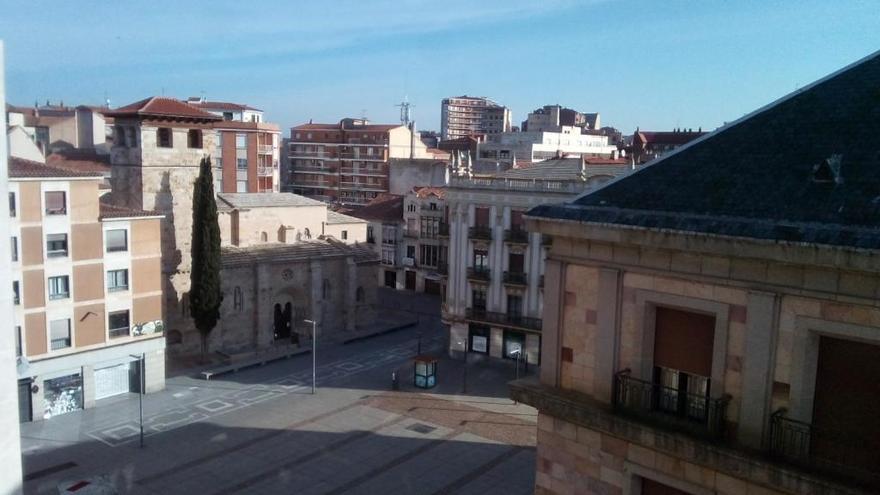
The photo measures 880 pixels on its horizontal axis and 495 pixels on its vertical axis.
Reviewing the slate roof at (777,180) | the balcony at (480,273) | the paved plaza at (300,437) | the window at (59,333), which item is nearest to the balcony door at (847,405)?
the slate roof at (777,180)

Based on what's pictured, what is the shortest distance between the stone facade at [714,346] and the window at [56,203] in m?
32.2

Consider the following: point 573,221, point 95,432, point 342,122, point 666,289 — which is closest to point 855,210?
point 666,289

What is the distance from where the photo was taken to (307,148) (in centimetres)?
10925

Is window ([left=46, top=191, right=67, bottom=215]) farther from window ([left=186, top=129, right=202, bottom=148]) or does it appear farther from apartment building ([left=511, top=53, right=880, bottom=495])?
apartment building ([left=511, top=53, right=880, bottom=495])

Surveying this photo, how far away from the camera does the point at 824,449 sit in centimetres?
1096

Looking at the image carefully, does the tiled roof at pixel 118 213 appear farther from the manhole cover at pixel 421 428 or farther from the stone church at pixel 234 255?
the manhole cover at pixel 421 428

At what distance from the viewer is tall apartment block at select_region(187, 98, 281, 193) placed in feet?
271

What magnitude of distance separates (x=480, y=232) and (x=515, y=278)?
12.8 feet

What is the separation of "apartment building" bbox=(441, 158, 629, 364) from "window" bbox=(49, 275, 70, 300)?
2354cm

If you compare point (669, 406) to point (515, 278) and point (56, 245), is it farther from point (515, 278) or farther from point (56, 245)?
point (515, 278)

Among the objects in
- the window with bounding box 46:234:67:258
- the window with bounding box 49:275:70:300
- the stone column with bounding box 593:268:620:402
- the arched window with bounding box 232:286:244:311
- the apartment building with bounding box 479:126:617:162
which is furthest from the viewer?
the apartment building with bounding box 479:126:617:162

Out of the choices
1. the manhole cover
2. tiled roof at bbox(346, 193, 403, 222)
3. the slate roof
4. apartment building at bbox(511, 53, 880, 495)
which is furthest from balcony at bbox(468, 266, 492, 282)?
the slate roof

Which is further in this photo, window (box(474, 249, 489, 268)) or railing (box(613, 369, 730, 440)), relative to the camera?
window (box(474, 249, 489, 268))

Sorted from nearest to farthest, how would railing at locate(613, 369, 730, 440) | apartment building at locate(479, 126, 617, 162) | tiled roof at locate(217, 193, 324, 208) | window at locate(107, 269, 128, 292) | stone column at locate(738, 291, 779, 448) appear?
1. stone column at locate(738, 291, 779, 448)
2. railing at locate(613, 369, 730, 440)
3. window at locate(107, 269, 128, 292)
4. tiled roof at locate(217, 193, 324, 208)
5. apartment building at locate(479, 126, 617, 162)
